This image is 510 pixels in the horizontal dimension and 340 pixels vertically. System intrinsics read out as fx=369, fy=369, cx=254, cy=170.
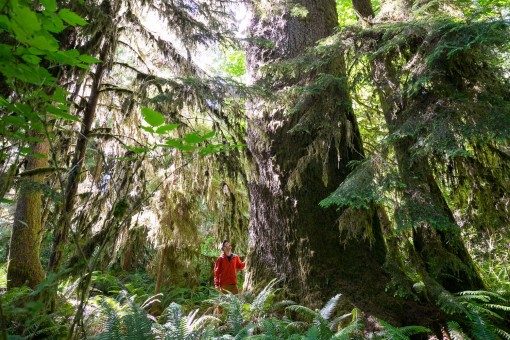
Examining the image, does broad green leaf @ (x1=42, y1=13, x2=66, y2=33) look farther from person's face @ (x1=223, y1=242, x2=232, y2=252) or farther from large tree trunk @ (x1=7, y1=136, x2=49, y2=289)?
person's face @ (x1=223, y1=242, x2=232, y2=252)

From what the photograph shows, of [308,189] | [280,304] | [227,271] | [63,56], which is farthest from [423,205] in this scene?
[227,271]

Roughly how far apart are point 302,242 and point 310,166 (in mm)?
1007

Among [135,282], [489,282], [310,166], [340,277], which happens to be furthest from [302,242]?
[135,282]

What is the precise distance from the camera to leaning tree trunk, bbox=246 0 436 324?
14.2 feet

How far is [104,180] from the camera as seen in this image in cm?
481

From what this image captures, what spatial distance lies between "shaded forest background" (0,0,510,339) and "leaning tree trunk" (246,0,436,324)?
0.8 inches

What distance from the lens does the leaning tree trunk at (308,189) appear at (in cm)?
433

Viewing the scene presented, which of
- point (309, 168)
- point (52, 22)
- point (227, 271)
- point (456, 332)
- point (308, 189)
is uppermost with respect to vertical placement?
point (309, 168)

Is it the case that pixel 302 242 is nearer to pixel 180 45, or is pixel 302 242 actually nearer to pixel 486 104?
pixel 486 104

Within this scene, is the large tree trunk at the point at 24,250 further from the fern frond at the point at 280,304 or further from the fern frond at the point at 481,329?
the fern frond at the point at 481,329

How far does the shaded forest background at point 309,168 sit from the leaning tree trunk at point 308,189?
0.07 ft

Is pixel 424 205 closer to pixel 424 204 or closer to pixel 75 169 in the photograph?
pixel 424 204

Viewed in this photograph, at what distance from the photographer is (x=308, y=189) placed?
4863 mm

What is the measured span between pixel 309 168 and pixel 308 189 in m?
0.29
